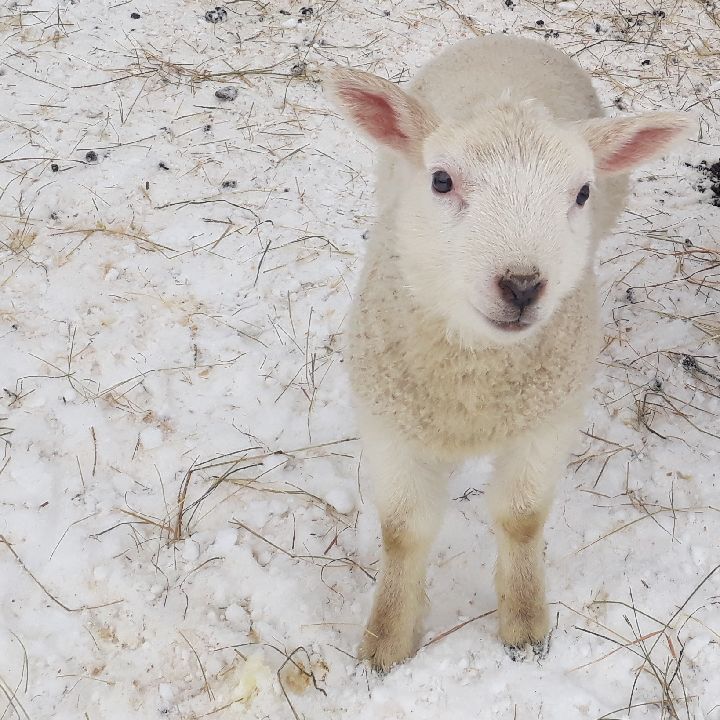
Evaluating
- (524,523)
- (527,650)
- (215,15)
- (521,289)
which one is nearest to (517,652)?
(527,650)

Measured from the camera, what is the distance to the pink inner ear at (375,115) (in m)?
1.96

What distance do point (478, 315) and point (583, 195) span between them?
485mm

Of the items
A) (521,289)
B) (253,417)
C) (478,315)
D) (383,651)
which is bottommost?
(253,417)

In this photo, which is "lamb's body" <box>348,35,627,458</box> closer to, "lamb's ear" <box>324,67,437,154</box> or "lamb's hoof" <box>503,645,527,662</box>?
"lamb's ear" <box>324,67,437,154</box>

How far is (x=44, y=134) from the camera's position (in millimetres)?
4156

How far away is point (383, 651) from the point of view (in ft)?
7.36

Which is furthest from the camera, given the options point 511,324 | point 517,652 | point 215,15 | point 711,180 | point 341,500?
point 215,15

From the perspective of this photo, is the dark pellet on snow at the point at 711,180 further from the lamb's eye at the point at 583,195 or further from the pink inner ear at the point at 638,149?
the lamb's eye at the point at 583,195

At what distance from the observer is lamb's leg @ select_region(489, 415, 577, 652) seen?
2.20m

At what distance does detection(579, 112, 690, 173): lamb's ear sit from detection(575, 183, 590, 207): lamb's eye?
0.52 ft

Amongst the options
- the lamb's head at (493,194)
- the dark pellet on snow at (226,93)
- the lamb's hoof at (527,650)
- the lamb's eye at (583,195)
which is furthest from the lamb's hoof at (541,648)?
the dark pellet on snow at (226,93)

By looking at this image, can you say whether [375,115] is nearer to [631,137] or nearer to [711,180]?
[631,137]

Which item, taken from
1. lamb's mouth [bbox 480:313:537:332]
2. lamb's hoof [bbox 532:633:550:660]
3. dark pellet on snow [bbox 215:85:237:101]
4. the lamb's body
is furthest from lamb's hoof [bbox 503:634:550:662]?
dark pellet on snow [bbox 215:85:237:101]

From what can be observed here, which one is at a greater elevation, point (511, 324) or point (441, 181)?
point (441, 181)
